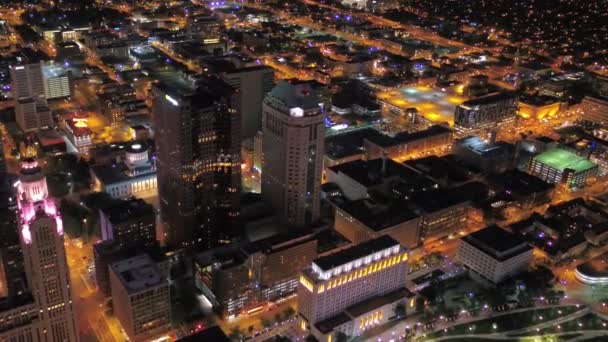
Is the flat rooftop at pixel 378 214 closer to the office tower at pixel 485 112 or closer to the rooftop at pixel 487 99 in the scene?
the office tower at pixel 485 112

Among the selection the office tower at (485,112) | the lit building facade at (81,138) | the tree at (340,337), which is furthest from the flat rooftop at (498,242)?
the lit building facade at (81,138)

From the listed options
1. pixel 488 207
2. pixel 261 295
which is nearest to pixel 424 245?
pixel 488 207

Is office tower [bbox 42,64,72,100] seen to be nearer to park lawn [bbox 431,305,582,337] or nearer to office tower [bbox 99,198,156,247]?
office tower [bbox 99,198,156,247]

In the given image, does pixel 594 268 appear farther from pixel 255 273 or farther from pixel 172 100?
pixel 172 100

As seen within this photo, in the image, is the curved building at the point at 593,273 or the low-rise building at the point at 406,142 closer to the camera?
the curved building at the point at 593,273

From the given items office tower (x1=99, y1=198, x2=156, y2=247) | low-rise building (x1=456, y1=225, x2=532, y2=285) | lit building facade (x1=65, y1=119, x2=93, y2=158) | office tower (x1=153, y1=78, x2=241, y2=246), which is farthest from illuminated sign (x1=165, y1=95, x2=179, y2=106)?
lit building facade (x1=65, y1=119, x2=93, y2=158)

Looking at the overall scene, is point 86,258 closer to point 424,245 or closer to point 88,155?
point 88,155
